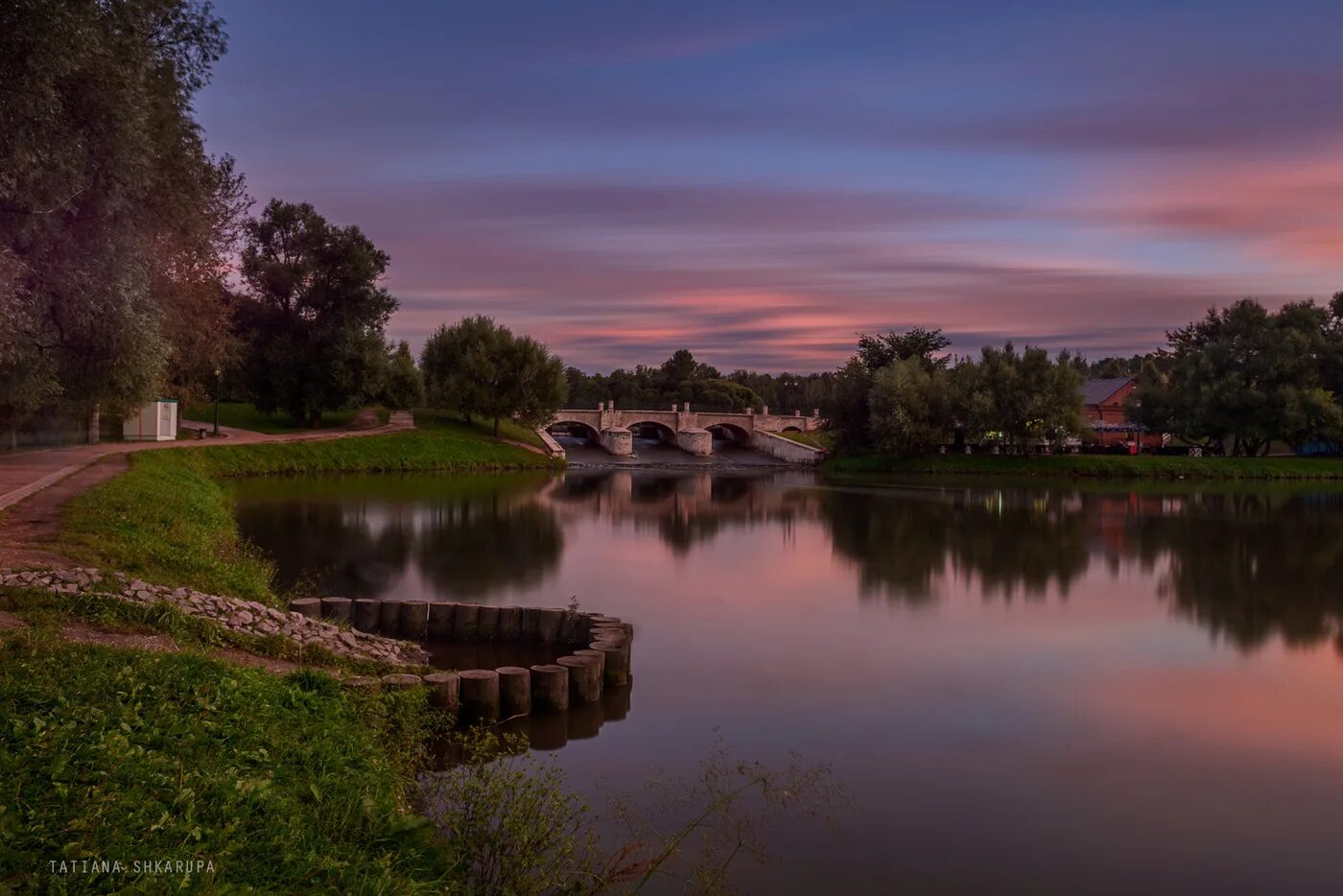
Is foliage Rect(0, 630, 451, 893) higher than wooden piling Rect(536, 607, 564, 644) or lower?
higher

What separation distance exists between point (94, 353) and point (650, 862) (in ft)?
52.8

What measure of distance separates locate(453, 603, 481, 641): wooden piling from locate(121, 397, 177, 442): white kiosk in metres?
39.0

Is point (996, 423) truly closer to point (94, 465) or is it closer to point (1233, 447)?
point (1233, 447)

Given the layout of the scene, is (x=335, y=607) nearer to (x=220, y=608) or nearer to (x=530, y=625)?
(x=530, y=625)

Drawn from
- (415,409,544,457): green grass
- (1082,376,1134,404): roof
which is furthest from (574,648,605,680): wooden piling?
(1082,376,1134,404): roof

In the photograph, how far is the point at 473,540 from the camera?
1246 inches

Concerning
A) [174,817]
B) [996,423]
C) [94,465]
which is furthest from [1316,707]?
[996,423]

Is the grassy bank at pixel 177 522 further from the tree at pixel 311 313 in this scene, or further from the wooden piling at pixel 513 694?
the tree at pixel 311 313

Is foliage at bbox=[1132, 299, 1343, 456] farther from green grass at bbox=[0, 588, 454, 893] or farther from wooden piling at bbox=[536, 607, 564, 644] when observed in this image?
green grass at bbox=[0, 588, 454, 893]

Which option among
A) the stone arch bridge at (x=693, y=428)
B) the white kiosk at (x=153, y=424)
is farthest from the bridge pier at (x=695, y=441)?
the white kiosk at (x=153, y=424)

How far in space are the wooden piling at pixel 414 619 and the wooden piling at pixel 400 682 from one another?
4825 millimetres

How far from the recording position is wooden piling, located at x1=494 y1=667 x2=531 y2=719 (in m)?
13.3

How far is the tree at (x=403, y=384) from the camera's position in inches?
2881

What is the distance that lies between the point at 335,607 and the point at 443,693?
591 cm
